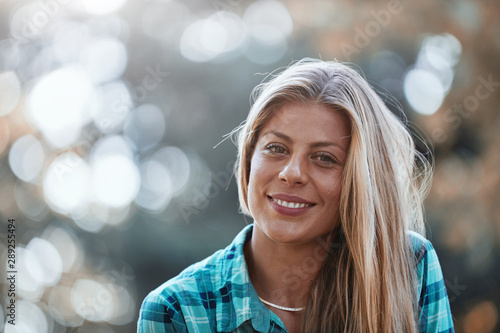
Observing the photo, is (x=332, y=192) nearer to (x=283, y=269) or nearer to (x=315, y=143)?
(x=315, y=143)

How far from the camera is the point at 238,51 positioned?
11.7 feet

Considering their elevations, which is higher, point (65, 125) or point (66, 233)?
point (65, 125)

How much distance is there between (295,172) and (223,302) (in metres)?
0.47

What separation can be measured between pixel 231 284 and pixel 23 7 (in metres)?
2.50

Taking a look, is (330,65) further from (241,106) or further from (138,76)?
(138,76)

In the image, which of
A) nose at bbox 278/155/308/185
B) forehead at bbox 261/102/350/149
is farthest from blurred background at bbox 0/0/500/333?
nose at bbox 278/155/308/185

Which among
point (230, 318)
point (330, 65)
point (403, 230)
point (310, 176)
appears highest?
point (330, 65)

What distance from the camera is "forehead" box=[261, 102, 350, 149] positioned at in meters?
1.72

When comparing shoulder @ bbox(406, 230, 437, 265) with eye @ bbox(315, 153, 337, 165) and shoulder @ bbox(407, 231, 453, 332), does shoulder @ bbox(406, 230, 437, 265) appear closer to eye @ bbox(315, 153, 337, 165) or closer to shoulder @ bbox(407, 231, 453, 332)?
shoulder @ bbox(407, 231, 453, 332)

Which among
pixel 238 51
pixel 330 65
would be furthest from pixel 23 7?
pixel 330 65

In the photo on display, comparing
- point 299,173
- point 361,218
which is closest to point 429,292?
point 361,218

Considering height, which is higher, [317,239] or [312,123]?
[312,123]

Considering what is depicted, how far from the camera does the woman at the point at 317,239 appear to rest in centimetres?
171

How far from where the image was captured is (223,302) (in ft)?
5.76
